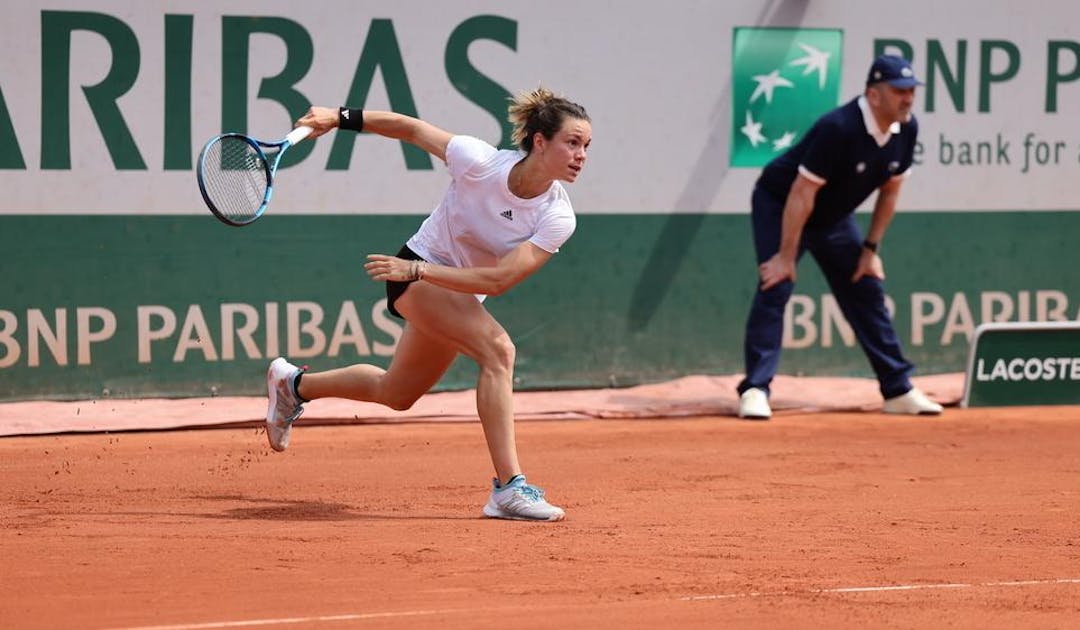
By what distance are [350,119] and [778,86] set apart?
12.5ft

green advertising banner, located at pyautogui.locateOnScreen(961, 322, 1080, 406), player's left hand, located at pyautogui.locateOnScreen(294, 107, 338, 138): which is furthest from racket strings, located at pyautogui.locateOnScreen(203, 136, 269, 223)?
green advertising banner, located at pyautogui.locateOnScreen(961, 322, 1080, 406)

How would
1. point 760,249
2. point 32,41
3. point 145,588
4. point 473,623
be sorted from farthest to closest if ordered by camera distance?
1. point 760,249
2. point 32,41
3. point 145,588
4. point 473,623

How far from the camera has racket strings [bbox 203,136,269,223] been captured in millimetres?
5805

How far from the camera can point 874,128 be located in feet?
27.3

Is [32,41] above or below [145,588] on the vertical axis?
above

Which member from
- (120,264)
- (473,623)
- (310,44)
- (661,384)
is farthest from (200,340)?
(473,623)

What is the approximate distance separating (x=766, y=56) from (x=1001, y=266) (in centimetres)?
184

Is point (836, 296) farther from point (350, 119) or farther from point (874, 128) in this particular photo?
point (350, 119)

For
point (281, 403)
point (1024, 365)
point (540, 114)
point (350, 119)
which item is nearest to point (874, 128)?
point (1024, 365)

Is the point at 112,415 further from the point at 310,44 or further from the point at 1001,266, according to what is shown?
the point at 1001,266

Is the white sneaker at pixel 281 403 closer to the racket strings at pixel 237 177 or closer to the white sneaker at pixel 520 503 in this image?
the racket strings at pixel 237 177

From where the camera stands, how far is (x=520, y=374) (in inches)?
359

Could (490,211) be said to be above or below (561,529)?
above

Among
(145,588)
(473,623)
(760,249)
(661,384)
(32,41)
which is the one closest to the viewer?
(473,623)
